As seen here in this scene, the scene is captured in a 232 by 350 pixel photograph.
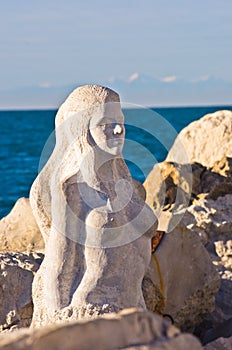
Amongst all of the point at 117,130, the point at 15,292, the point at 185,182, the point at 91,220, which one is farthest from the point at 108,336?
the point at 185,182

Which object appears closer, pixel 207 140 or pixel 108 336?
pixel 108 336

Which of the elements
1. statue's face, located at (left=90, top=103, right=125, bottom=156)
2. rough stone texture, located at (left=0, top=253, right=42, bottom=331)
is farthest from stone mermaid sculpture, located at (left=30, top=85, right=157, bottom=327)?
rough stone texture, located at (left=0, top=253, right=42, bottom=331)

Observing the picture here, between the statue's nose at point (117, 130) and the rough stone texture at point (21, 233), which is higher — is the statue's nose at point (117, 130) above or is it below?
above

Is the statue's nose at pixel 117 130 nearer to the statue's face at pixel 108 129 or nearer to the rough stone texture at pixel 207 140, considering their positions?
the statue's face at pixel 108 129

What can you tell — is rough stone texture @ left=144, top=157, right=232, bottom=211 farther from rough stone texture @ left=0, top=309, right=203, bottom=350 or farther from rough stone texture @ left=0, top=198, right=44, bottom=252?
rough stone texture @ left=0, top=309, right=203, bottom=350

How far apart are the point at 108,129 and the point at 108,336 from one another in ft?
7.34

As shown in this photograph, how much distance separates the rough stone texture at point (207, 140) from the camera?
1105 cm

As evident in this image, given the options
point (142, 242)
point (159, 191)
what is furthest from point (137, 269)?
point (159, 191)

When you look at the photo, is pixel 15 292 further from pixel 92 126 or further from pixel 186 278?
pixel 92 126

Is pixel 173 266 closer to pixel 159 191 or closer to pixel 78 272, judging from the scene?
pixel 78 272

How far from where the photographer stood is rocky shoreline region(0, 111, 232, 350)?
3.01m

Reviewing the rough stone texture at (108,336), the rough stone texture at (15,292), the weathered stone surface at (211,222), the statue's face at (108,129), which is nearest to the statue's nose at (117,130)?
the statue's face at (108,129)

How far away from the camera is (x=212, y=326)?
7.28 m

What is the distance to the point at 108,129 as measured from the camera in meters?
5.09
